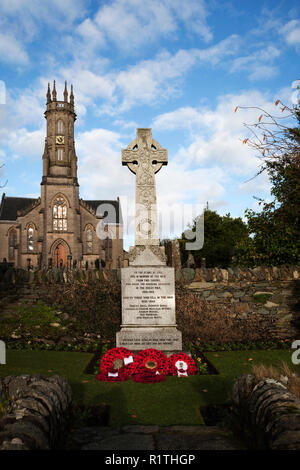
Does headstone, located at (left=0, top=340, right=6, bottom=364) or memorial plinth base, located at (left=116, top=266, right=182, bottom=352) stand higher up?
memorial plinth base, located at (left=116, top=266, right=182, bottom=352)

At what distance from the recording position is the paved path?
10.9ft

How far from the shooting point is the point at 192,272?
10.9m

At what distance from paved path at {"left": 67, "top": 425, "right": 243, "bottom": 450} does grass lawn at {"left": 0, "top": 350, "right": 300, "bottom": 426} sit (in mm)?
275

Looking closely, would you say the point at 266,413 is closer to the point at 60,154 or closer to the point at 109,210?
the point at 60,154

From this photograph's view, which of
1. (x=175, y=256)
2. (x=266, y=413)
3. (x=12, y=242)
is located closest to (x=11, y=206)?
(x=12, y=242)

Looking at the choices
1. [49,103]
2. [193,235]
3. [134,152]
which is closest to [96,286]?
[134,152]

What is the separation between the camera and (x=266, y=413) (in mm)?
3154

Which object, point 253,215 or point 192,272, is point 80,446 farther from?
point 253,215

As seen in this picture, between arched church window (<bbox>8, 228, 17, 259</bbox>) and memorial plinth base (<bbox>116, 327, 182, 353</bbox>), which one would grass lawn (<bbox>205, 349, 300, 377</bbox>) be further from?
arched church window (<bbox>8, 228, 17, 259</bbox>)

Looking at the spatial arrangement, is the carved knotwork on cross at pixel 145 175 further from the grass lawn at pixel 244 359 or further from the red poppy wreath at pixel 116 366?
the grass lawn at pixel 244 359

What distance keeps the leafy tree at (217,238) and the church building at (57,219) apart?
43.4 ft

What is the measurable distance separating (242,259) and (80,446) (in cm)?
1063

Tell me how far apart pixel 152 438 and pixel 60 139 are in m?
→ 51.4

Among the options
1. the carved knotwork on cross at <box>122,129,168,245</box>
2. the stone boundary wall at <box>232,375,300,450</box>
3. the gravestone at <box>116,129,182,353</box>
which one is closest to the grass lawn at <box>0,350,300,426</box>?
the stone boundary wall at <box>232,375,300,450</box>
